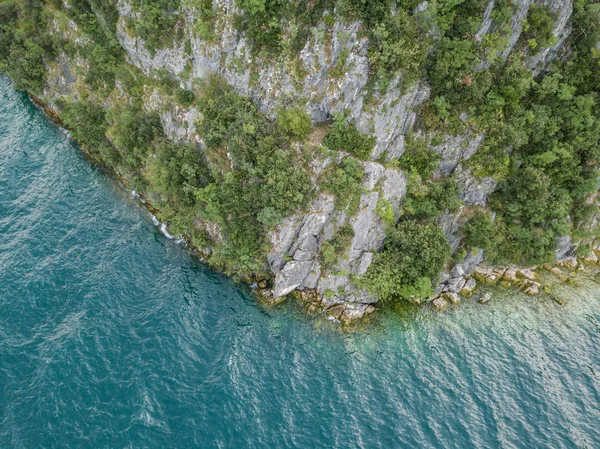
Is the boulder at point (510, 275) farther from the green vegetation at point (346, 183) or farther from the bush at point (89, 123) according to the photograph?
the bush at point (89, 123)

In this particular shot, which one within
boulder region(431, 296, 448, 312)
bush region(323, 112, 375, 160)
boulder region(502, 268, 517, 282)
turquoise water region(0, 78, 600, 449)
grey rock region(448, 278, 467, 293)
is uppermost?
bush region(323, 112, 375, 160)

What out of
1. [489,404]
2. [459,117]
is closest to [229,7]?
[459,117]

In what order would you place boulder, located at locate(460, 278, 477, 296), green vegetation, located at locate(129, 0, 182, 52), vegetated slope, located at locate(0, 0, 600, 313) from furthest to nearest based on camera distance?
1. boulder, located at locate(460, 278, 477, 296)
2. green vegetation, located at locate(129, 0, 182, 52)
3. vegetated slope, located at locate(0, 0, 600, 313)

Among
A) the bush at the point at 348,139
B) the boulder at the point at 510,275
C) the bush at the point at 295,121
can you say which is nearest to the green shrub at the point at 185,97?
the bush at the point at 295,121

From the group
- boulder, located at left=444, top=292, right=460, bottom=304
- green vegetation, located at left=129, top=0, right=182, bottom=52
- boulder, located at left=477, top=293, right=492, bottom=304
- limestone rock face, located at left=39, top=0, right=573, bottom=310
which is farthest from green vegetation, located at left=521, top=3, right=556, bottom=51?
green vegetation, located at left=129, top=0, right=182, bottom=52

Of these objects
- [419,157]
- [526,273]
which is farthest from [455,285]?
[419,157]

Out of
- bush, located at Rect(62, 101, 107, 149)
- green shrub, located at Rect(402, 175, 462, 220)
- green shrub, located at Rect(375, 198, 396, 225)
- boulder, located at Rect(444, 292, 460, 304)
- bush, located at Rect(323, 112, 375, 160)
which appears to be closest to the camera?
bush, located at Rect(323, 112, 375, 160)

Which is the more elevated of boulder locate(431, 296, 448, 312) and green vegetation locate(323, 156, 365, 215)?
green vegetation locate(323, 156, 365, 215)

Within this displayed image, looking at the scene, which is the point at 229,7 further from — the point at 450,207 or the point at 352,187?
the point at 450,207

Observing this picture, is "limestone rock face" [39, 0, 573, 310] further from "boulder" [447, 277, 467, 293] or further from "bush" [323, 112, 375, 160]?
"bush" [323, 112, 375, 160]
